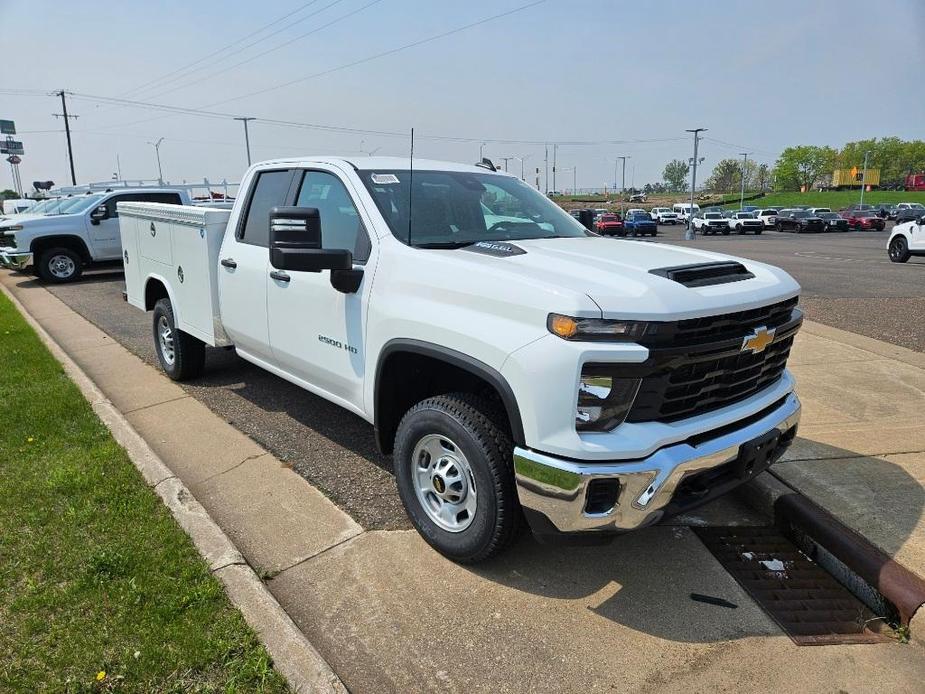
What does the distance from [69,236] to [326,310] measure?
43.7 ft

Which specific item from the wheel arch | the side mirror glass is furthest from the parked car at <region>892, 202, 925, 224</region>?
the side mirror glass

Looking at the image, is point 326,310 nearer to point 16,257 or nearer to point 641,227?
point 16,257

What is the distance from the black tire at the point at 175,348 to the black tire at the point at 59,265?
32.7 ft

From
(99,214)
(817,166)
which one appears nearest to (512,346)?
(99,214)

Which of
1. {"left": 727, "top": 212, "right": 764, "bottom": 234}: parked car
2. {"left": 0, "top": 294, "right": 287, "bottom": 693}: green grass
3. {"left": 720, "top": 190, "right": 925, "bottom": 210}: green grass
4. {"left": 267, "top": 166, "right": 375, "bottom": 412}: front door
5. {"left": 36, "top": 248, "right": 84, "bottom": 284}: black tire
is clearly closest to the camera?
{"left": 0, "top": 294, "right": 287, "bottom": 693}: green grass

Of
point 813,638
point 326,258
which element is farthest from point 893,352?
point 326,258

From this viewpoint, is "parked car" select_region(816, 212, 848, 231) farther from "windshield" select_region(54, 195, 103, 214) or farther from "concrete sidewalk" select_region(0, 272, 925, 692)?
"concrete sidewalk" select_region(0, 272, 925, 692)

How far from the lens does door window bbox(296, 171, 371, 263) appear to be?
3680 mm

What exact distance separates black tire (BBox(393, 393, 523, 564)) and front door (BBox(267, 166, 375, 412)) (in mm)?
563

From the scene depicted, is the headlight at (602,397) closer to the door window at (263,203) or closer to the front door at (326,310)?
the front door at (326,310)

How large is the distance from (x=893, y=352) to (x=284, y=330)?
625 cm

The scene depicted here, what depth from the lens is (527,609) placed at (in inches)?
117

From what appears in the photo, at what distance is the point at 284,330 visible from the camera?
4250 mm

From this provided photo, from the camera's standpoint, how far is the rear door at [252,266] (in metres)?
4.48
